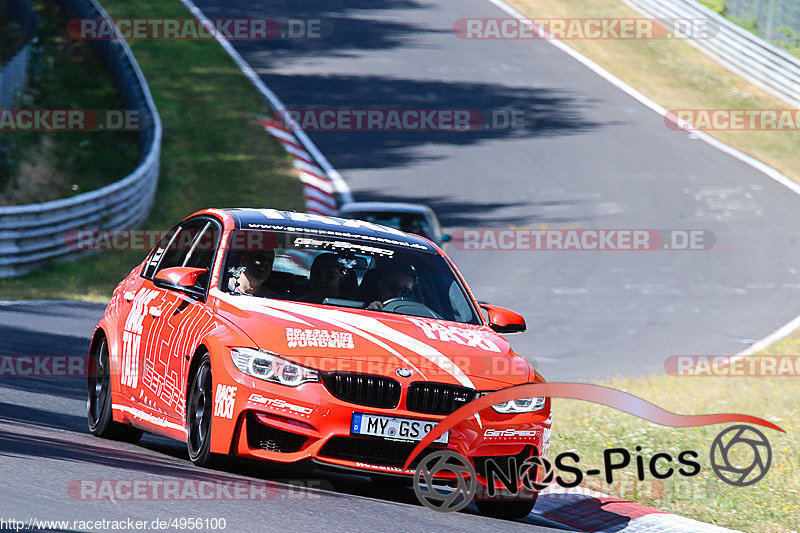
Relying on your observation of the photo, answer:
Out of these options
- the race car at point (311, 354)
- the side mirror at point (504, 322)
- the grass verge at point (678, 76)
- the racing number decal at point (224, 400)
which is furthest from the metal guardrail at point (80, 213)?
the grass verge at point (678, 76)

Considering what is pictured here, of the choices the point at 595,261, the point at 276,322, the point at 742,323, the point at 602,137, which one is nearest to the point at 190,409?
the point at 276,322

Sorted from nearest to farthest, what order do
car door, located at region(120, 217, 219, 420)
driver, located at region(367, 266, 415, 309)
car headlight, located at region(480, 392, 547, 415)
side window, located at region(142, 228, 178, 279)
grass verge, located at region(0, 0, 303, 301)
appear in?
car headlight, located at region(480, 392, 547, 415) < car door, located at region(120, 217, 219, 420) < driver, located at region(367, 266, 415, 309) < side window, located at region(142, 228, 178, 279) < grass verge, located at region(0, 0, 303, 301)

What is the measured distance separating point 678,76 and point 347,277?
31.2 meters

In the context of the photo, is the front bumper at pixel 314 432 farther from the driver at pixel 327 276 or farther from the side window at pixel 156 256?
the side window at pixel 156 256

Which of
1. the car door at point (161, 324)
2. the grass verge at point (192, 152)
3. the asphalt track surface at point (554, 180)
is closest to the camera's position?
the car door at point (161, 324)

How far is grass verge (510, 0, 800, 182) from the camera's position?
114 feet

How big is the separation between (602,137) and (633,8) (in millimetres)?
10550

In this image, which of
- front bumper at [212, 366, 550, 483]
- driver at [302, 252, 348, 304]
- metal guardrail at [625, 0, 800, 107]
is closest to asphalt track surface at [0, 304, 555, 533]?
front bumper at [212, 366, 550, 483]

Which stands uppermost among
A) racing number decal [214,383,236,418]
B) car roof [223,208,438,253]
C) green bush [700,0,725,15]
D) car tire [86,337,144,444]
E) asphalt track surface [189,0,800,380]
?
car roof [223,208,438,253]

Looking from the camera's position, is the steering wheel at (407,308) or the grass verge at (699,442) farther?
the grass verge at (699,442)

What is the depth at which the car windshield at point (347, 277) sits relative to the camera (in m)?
8.50

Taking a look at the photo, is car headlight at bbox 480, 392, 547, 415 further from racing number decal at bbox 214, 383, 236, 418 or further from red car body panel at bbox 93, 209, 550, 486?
racing number decal at bbox 214, 383, 236, 418

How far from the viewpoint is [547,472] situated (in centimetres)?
801

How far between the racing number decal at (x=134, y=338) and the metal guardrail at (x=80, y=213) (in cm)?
1123
